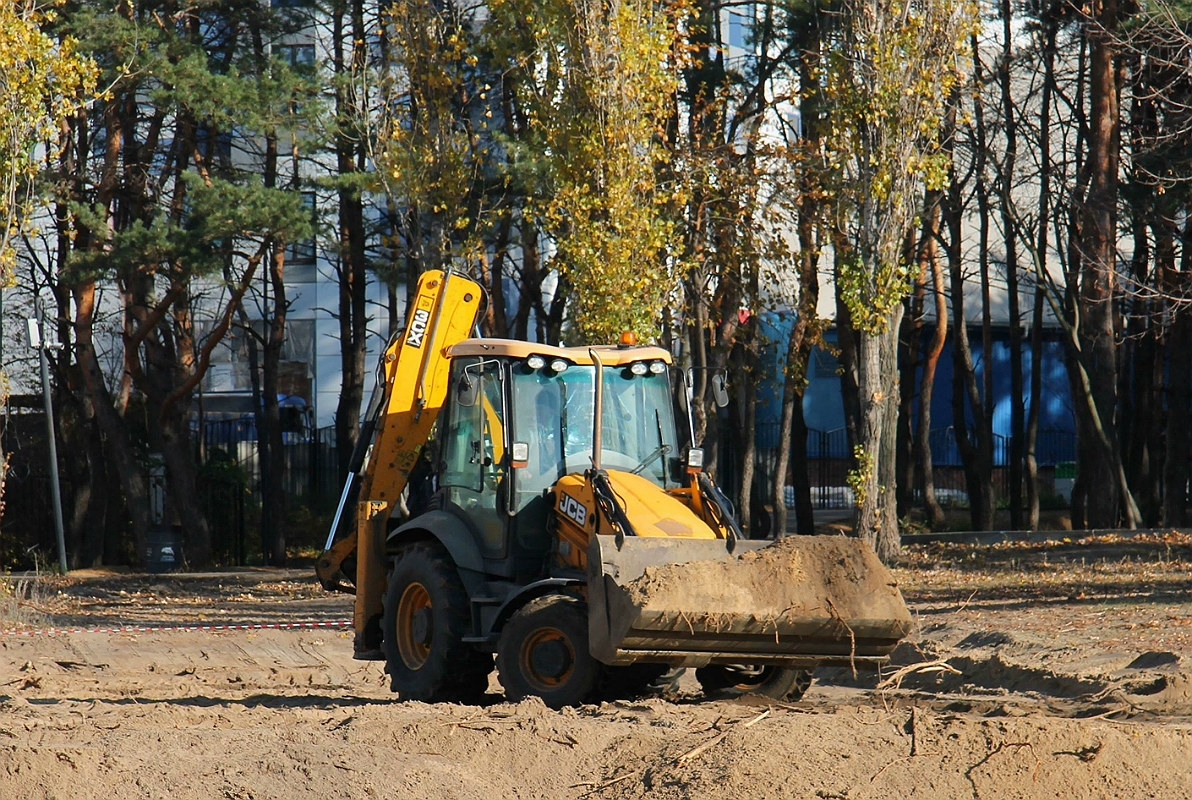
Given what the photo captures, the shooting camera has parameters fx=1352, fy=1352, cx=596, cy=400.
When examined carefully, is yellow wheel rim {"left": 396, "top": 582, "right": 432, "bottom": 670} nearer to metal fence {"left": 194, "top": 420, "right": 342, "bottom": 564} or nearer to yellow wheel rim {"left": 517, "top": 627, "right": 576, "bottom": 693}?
yellow wheel rim {"left": 517, "top": 627, "right": 576, "bottom": 693}

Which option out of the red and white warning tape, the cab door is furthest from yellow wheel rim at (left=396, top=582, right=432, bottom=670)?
the red and white warning tape

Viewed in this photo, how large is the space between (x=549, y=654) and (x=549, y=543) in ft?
2.94

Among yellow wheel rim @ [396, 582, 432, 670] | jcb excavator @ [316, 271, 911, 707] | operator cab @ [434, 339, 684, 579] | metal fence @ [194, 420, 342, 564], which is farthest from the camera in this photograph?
metal fence @ [194, 420, 342, 564]

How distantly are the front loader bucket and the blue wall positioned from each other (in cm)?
2791

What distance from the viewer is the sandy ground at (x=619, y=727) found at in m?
6.63

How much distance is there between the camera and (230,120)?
21109mm

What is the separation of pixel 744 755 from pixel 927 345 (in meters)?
25.0

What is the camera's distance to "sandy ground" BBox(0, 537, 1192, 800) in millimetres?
6629

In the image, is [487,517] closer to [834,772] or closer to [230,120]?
[834,772]

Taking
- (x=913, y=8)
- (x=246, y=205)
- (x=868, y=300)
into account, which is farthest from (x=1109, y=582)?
(x=246, y=205)

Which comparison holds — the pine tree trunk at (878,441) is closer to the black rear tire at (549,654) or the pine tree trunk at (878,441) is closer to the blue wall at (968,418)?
the black rear tire at (549,654)

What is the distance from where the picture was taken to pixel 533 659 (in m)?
8.76

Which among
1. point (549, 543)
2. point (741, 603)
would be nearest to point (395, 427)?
point (549, 543)

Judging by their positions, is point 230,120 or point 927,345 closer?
point 230,120
